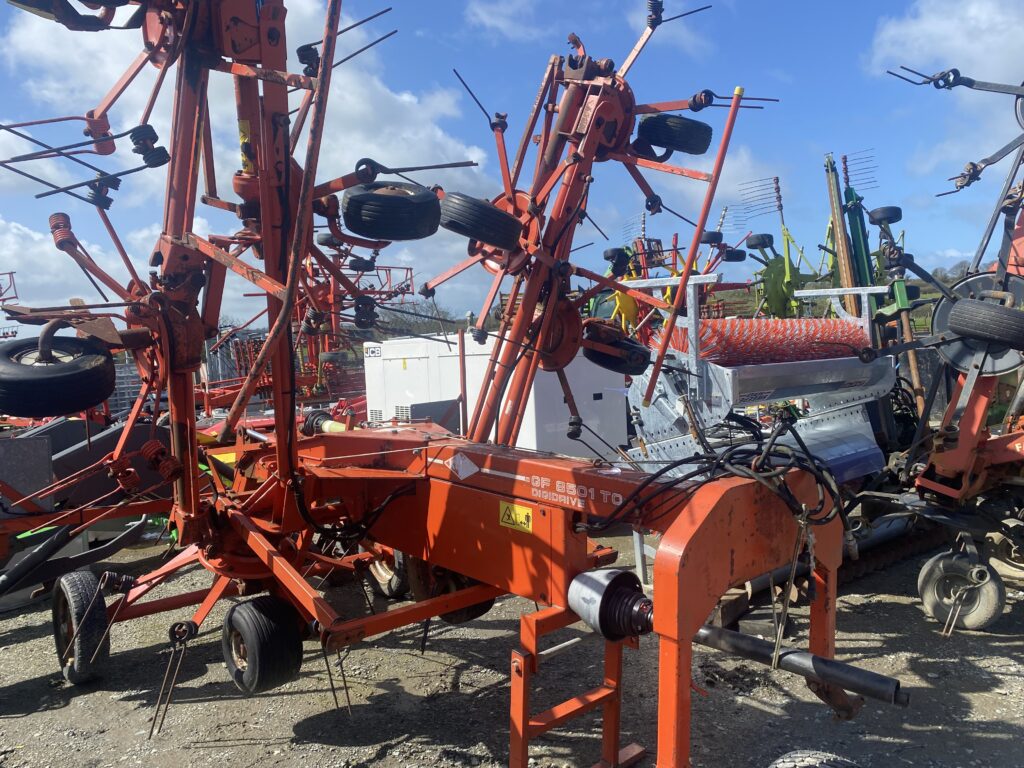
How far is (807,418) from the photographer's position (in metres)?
6.73

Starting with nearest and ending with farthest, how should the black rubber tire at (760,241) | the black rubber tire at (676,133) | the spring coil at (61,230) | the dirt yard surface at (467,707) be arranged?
the dirt yard surface at (467,707) → the spring coil at (61,230) → the black rubber tire at (676,133) → the black rubber tire at (760,241)

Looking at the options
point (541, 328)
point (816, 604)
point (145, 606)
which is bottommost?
point (145, 606)

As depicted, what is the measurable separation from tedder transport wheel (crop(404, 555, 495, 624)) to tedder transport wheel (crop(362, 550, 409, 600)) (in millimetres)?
533

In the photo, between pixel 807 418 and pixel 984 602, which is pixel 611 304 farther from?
pixel 984 602

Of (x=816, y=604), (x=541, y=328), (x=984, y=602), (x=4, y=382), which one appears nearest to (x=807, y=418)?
(x=984, y=602)

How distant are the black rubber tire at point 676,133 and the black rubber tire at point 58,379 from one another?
4.53m

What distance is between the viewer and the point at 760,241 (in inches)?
466

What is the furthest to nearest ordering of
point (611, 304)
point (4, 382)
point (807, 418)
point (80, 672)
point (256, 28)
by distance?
point (611, 304) → point (807, 418) → point (80, 672) → point (256, 28) → point (4, 382)

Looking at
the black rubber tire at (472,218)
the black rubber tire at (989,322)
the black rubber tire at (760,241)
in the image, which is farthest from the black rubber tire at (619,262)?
the black rubber tire at (760,241)

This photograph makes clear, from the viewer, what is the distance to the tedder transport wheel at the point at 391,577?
5.41m

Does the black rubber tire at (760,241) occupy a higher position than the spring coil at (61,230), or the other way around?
the black rubber tire at (760,241)

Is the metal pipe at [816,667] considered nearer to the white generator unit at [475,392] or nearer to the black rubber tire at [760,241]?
the white generator unit at [475,392]

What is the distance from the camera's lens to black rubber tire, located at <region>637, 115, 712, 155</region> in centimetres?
596

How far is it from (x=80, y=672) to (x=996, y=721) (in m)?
5.76
